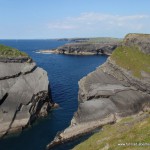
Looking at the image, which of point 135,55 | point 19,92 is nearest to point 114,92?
point 135,55

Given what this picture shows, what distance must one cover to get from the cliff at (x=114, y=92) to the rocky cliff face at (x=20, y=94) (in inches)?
402

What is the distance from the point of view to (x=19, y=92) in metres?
74.3

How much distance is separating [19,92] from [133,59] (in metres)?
35.8

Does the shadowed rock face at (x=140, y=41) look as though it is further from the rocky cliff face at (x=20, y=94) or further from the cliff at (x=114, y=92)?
the rocky cliff face at (x=20, y=94)

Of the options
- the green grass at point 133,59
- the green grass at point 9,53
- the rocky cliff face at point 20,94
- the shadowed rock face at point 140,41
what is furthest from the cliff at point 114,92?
the green grass at point 9,53

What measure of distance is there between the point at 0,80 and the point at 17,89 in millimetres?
4599

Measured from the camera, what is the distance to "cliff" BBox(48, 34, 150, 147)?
69.7 metres

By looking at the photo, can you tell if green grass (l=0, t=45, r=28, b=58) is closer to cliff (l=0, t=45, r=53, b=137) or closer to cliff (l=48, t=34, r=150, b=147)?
cliff (l=0, t=45, r=53, b=137)

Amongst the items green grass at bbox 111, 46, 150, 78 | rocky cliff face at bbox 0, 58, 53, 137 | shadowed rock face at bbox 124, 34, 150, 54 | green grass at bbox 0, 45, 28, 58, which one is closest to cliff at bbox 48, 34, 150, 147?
green grass at bbox 111, 46, 150, 78

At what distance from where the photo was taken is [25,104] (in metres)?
72.9

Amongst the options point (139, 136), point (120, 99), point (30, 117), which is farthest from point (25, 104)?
point (139, 136)

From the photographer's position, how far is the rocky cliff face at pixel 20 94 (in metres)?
69.1

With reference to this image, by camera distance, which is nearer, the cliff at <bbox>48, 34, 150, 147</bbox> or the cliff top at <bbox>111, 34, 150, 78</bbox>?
the cliff at <bbox>48, 34, 150, 147</bbox>

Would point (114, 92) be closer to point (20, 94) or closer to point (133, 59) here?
point (133, 59)
